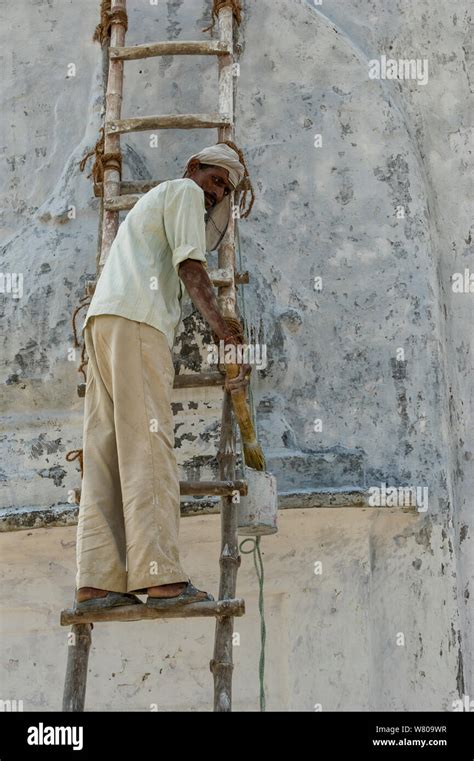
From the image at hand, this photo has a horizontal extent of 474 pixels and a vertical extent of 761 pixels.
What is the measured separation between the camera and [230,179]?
4.93m

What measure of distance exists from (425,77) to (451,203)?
26.0 inches

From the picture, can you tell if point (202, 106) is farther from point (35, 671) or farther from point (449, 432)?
point (35, 671)

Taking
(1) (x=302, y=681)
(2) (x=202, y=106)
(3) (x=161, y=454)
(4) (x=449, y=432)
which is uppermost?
(2) (x=202, y=106)

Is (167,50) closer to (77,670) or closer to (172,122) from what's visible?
(172,122)

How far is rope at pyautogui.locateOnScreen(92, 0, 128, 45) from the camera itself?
5.77m

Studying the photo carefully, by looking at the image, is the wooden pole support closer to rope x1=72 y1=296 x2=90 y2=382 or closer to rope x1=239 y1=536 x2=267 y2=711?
rope x1=239 y1=536 x2=267 y2=711

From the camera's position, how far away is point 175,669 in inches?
215

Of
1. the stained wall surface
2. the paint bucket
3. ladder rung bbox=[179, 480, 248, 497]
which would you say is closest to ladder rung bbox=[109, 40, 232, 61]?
the stained wall surface

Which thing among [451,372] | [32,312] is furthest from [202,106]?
[451,372]

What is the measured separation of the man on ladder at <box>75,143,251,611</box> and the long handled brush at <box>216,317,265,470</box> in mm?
50

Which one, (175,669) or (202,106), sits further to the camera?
(202,106)

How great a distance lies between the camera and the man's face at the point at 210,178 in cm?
489

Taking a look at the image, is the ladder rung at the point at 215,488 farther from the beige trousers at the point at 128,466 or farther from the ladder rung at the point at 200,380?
the ladder rung at the point at 200,380

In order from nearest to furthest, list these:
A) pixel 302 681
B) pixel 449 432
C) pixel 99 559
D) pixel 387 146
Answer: pixel 99 559 < pixel 302 681 < pixel 449 432 < pixel 387 146
